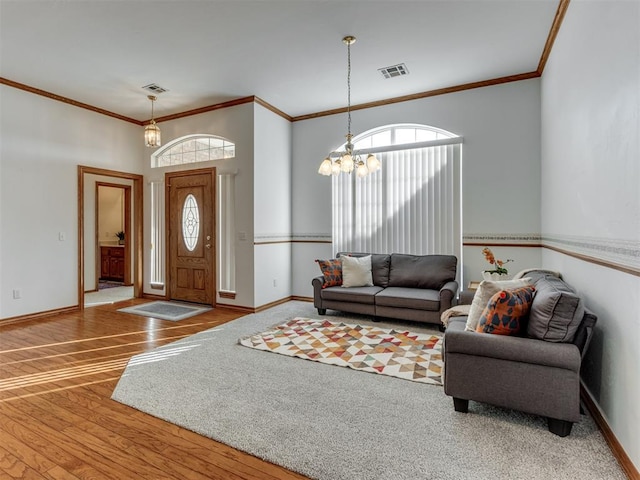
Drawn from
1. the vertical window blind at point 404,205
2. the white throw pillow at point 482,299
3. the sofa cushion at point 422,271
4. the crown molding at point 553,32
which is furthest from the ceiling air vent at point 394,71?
Answer: the white throw pillow at point 482,299

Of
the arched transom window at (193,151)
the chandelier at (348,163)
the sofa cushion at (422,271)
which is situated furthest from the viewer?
the arched transom window at (193,151)

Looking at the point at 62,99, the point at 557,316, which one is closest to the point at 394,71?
the point at 557,316

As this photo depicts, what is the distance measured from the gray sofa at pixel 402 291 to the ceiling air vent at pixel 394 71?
2.44 meters

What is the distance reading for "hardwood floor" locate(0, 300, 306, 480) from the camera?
5.89ft

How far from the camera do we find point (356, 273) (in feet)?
16.0

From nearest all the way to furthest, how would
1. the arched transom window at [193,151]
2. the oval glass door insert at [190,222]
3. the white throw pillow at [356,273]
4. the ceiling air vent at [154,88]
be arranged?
1. the ceiling air vent at [154,88]
2. the white throw pillow at [356,273]
3. the arched transom window at [193,151]
4. the oval glass door insert at [190,222]

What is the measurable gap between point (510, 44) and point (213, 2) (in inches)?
121

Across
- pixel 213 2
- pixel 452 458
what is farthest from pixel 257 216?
pixel 452 458

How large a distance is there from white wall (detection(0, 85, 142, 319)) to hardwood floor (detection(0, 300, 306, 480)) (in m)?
1.29

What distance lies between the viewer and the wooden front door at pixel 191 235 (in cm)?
554

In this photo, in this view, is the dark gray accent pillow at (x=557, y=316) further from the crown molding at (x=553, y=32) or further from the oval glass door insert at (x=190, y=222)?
the oval glass door insert at (x=190, y=222)

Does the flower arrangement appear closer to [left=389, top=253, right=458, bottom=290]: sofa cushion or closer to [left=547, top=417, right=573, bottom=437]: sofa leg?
[left=389, top=253, right=458, bottom=290]: sofa cushion

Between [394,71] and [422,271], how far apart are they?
2616 mm

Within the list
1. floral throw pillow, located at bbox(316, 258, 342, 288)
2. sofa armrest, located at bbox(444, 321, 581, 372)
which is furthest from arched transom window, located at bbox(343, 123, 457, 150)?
sofa armrest, located at bbox(444, 321, 581, 372)
